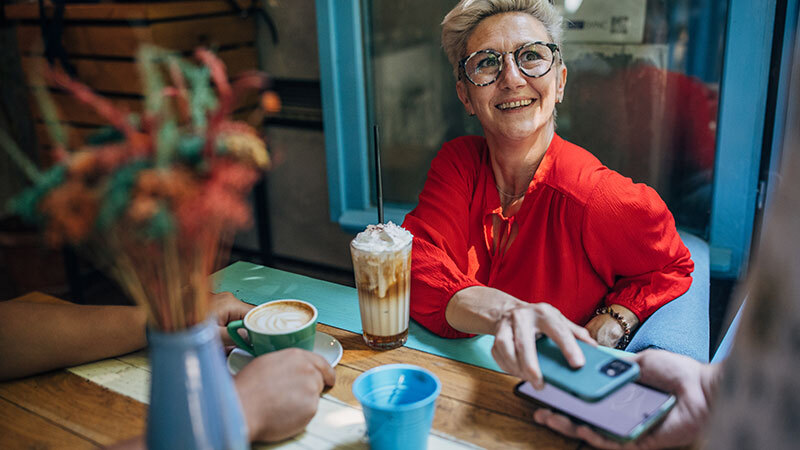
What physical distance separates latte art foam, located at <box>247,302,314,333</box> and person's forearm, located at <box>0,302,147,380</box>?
0.71 ft

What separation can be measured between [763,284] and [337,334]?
2.86ft

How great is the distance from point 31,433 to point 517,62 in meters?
1.27

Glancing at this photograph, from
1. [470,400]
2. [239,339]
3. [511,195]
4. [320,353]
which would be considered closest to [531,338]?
[470,400]

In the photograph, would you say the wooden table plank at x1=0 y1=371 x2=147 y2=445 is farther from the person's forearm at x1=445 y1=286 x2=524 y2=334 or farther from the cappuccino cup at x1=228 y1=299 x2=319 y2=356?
the person's forearm at x1=445 y1=286 x2=524 y2=334

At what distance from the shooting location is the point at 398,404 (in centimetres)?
95

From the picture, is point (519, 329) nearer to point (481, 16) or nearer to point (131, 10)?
point (481, 16)

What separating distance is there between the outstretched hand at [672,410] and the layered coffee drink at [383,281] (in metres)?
0.34

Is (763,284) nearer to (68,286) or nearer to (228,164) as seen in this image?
(228,164)

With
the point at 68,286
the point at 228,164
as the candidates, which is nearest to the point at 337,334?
the point at 228,164

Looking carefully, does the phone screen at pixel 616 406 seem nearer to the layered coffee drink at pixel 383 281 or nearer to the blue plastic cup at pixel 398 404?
the blue plastic cup at pixel 398 404

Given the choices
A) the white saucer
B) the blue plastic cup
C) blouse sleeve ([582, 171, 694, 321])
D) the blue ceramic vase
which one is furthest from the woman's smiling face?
the blue ceramic vase

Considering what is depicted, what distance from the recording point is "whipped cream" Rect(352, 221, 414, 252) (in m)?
1.15

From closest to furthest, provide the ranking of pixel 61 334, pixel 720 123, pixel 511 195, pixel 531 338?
pixel 531 338 < pixel 61 334 < pixel 511 195 < pixel 720 123

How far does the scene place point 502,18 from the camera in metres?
1.60
